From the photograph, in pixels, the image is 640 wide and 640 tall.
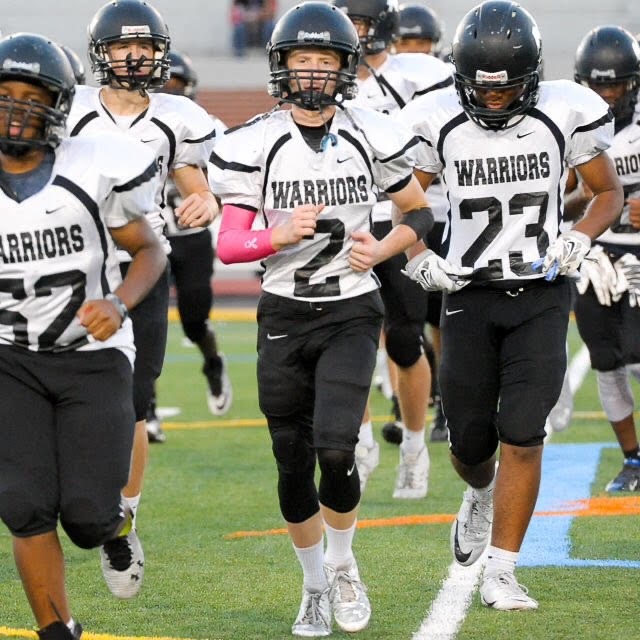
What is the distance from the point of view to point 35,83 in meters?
3.84

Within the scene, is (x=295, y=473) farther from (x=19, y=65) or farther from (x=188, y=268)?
(x=188, y=268)

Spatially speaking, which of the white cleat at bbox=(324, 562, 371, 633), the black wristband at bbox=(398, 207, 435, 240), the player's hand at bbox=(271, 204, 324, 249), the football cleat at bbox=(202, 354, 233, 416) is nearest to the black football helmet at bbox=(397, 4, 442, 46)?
the football cleat at bbox=(202, 354, 233, 416)

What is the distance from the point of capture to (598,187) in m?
4.92

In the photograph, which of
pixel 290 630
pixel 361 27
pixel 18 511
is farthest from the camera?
pixel 361 27

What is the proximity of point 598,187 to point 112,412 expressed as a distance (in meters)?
1.97

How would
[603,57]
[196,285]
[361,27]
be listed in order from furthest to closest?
1. [196,285]
2. [361,27]
3. [603,57]

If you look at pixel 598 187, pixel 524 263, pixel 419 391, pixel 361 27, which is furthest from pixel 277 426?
pixel 361 27

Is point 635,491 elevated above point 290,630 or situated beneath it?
situated beneath

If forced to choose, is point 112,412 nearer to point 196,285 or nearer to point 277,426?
point 277,426

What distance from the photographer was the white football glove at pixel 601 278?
6.37 metres

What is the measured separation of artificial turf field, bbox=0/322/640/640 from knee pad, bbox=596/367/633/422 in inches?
13.9

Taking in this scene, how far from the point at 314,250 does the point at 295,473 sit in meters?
0.70

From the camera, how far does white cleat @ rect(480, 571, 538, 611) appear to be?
4.51 metres

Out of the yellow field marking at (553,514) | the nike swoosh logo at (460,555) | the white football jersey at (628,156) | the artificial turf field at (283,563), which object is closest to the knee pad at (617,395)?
the artificial turf field at (283,563)
